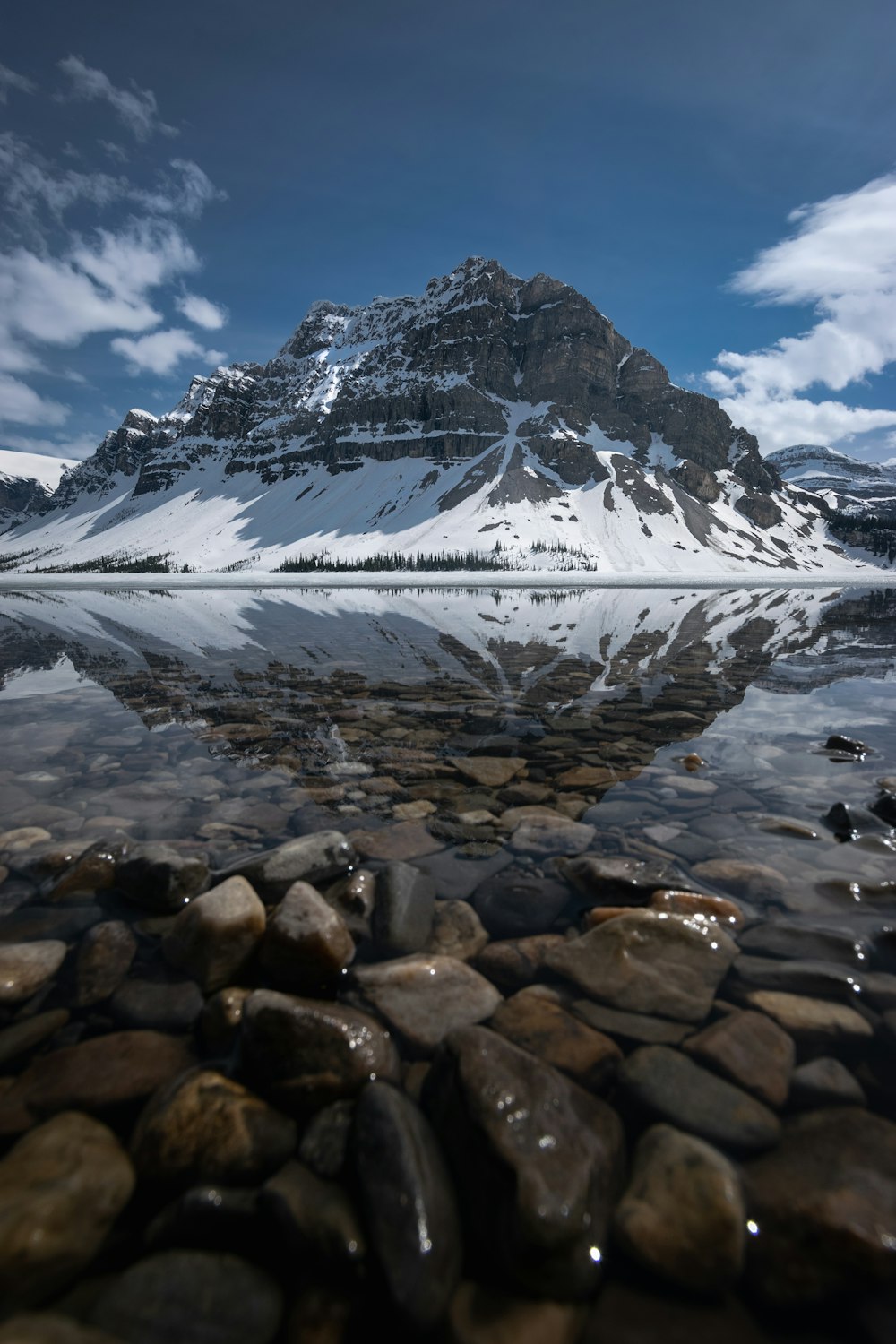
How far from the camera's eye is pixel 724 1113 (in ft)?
9.94

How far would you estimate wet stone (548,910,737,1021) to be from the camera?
3.87 m

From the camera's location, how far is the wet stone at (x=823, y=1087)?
312cm

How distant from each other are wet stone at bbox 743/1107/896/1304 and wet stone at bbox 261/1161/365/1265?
1.64 meters

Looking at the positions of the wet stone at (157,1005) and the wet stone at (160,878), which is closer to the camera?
the wet stone at (157,1005)

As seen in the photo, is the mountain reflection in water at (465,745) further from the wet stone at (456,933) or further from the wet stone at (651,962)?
the wet stone at (651,962)

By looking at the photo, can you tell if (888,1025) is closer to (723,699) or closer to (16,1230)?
(16,1230)

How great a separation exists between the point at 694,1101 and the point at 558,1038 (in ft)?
2.56

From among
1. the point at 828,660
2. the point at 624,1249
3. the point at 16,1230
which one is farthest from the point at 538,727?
the point at 828,660

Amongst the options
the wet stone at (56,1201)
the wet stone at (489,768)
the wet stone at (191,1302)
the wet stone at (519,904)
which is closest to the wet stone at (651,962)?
the wet stone at (519,904)

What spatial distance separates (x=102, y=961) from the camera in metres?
4.22

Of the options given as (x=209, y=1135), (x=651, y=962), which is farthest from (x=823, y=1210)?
(x=209, y=1135)

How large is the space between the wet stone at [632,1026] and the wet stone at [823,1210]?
712 millimetres

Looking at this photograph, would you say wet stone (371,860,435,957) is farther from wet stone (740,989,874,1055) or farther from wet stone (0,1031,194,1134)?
wet stone (740,989,874,1055)

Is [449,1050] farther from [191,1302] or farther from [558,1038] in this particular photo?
[191,1302]
